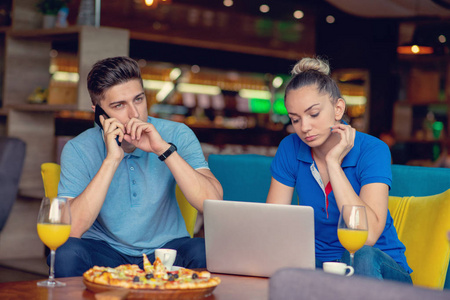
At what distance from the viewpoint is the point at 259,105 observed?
42.2 feet

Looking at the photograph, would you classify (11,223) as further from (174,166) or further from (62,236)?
(62,236)

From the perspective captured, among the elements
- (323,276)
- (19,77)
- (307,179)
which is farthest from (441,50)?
(323,276)

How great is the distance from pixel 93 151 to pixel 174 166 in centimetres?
39

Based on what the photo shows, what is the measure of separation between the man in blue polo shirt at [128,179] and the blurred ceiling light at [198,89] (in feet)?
29.8

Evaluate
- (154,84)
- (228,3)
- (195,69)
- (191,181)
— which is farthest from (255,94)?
(191,181)

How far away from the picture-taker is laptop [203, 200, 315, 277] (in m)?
1.58

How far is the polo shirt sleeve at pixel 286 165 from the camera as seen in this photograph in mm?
2252

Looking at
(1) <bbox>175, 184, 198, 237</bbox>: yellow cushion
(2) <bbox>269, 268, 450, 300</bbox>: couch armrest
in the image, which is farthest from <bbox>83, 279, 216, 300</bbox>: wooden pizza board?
(1) <bbox>175, 184, 198, 237</bbox>: yellow cushion

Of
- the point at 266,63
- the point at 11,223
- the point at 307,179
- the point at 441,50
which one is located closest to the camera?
the point at 307,179

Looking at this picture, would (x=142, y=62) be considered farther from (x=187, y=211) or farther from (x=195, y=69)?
(x=187, y=211)

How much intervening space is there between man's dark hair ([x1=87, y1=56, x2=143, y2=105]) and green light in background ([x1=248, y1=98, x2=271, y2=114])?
10330 millimetres

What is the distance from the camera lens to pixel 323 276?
2.56 ft

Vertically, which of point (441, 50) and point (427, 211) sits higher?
point (441, 50)

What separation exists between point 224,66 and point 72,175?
8.44m
